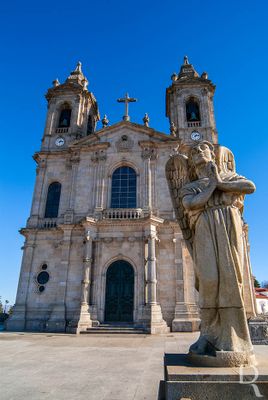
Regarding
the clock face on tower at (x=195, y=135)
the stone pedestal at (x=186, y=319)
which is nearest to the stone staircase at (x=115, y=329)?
the stone pedestal at (x=186, y=319)

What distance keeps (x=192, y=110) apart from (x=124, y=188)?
9.87 m

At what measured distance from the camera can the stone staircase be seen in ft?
46.6

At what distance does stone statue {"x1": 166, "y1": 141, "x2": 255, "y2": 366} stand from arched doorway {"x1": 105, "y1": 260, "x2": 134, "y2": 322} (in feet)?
43.0

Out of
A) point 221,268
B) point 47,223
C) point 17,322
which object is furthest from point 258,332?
point 47,223

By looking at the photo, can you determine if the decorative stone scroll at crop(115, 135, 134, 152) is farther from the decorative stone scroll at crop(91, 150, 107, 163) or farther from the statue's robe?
the statue's robe

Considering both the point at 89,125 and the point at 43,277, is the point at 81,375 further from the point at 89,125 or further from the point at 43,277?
the point at 89,125

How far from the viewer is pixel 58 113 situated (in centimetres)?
2442

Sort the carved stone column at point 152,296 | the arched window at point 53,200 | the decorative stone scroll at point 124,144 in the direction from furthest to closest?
1. the decorative stone scroll at point 124,144
2. the arched window at point 53,200
3. the carved stone column at point 152,296

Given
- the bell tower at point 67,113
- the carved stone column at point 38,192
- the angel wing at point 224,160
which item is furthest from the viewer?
the bell tower at point 67,113

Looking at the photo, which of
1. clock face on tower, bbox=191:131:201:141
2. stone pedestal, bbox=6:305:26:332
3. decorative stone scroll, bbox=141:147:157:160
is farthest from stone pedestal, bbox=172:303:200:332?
clock face on tower, bbox=191:131:201:141

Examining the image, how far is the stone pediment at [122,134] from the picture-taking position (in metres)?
20.7

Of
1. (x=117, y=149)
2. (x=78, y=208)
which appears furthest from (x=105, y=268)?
(x=117, y=149)

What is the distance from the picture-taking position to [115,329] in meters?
14.6

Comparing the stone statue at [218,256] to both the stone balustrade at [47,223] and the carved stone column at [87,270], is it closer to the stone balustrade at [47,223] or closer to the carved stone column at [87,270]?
the carved stone column at [87,270]
